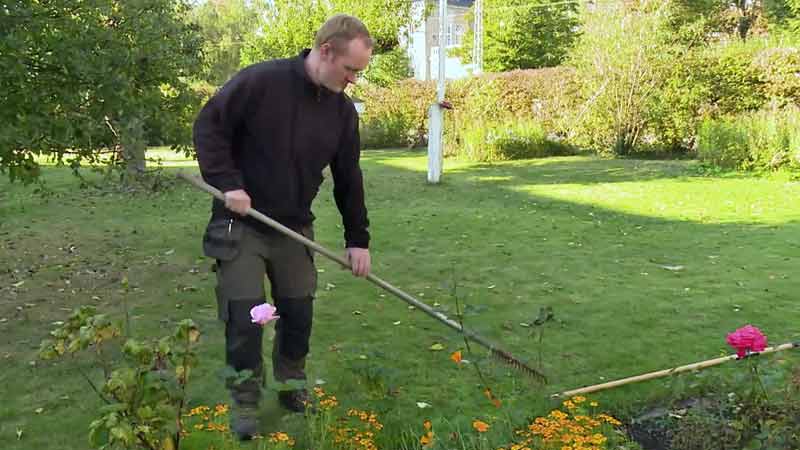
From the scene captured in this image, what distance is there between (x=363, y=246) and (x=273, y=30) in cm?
2026

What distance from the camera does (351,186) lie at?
3.61 metres

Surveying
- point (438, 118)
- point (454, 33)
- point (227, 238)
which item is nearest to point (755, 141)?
point (438, 118)

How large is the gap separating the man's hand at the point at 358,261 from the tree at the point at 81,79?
209 centimetres

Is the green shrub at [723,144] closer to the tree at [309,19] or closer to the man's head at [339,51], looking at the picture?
the tree at [309,19]

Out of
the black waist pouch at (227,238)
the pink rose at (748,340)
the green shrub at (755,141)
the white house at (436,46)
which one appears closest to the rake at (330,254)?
the black waist pouch at (227,238)

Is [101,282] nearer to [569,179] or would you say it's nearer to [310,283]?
[310,283]

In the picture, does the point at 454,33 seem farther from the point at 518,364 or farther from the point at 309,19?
the point at 518,364

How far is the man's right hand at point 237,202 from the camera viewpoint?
3.00 m

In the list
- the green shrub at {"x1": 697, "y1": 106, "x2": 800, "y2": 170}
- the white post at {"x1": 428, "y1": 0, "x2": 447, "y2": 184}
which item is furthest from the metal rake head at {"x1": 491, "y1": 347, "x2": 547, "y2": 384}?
the green shrub at {"x1": 697, "y1": 106, "x2": 800, "y2": 170}

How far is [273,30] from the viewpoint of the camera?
22641mm

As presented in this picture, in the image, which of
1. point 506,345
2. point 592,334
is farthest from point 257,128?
point 592,334

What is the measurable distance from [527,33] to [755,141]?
2311 centimetres

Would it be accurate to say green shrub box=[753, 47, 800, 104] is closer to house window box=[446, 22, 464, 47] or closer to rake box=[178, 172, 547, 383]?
rake box=[178, 172, 547, 383]

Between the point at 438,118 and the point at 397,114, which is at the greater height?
the point at 397,114
